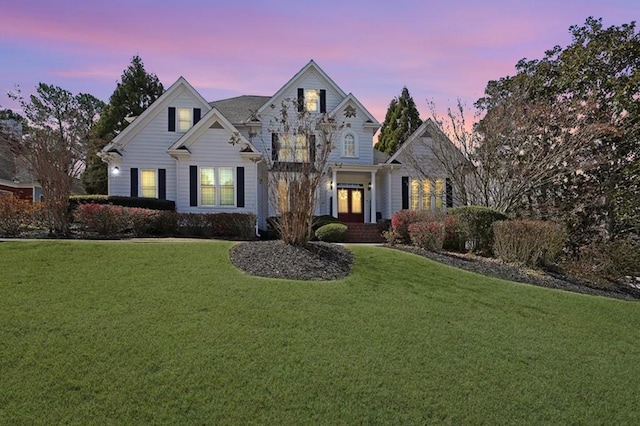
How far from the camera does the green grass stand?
3971 millimetres

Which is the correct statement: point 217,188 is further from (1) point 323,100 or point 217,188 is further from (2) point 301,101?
(2) point 301,101

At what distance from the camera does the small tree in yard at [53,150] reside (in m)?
13.4

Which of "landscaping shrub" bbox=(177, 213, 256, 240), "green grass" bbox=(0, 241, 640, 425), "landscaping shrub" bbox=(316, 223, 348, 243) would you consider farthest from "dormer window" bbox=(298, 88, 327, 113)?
"green grass" bbox=(0, 241, 640, 425)

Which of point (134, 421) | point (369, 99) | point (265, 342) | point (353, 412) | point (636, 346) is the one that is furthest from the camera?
point (369, 99)

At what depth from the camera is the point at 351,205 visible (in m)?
23.5

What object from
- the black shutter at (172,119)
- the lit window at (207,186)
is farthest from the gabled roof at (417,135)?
the black shutter at (172,119)

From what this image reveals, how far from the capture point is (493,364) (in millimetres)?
5156

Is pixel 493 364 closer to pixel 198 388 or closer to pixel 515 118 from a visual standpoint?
pixel 198 388

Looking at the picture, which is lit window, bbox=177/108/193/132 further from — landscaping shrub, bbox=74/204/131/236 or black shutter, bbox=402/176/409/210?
black shutter, bbox=402/176/409/210

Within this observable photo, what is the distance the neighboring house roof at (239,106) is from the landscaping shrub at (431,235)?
12.6 metres

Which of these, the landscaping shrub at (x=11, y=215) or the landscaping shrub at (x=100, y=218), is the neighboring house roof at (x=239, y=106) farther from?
the landscaping shrub at (x=11, y=215)

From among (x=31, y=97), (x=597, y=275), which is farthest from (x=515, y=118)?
Answer: (x=31, y=97)

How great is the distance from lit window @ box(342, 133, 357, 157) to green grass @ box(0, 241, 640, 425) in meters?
15.1

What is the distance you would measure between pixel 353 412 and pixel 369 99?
22910 millimetres
